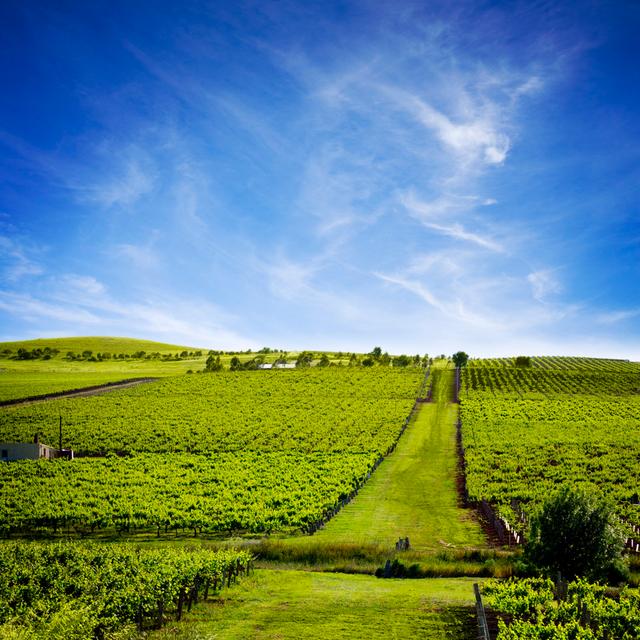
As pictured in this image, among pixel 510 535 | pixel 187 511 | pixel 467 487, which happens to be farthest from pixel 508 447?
pixel 187 511

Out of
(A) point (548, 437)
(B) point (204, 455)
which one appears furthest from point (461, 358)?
(B) point (204, 455)

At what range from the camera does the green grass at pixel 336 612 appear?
68.9 feet

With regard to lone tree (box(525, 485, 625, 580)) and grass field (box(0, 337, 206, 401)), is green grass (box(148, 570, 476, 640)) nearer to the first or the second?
lone tree (box(525, 485, 625, 580))

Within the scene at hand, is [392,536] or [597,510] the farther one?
[392,536]

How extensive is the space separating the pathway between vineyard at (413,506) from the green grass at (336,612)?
11710 mm

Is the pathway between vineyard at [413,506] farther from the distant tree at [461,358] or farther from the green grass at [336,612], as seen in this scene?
the distant tree at [461,358]

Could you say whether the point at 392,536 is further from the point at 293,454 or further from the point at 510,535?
the point at 293,454

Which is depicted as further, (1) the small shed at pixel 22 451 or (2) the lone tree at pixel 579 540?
(1) the small shed at pixel 22 451

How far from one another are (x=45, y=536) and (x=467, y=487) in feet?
127

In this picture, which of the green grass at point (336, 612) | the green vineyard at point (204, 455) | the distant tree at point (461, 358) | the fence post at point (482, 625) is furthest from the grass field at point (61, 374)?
the fence post at point (482, 625)

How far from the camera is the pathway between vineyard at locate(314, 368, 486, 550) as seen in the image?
40.2 meters

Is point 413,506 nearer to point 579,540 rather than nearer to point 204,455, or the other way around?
point 579,540

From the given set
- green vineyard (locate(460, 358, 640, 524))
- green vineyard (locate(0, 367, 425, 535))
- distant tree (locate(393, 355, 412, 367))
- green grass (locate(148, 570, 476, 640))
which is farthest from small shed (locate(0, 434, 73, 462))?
distant tree (locate(393, 355, 412, 367))

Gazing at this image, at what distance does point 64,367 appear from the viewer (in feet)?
601
